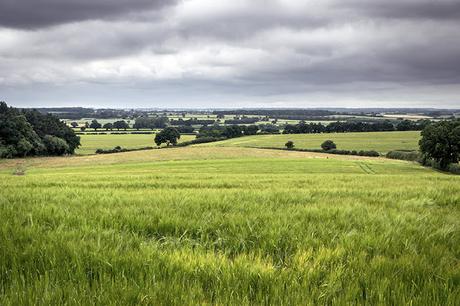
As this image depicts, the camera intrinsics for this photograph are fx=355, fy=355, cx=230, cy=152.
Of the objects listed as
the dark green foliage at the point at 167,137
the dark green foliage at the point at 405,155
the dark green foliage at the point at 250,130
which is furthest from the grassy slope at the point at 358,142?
the dark green foliage at the point at 250,130

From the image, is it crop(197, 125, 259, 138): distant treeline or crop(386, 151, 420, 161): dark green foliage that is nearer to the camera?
crop(386, 151, 420, 161): dark green foliage

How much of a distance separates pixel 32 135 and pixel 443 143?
95.0 meters

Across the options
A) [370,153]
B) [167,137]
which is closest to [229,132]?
[167,137]

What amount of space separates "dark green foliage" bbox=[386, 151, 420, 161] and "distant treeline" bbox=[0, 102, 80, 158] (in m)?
88.5

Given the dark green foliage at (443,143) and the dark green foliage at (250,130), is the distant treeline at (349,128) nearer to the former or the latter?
the dark green foliage at (250,130)

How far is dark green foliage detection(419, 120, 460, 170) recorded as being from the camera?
65312mm

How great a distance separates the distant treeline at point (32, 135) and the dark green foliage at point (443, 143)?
89.6 m

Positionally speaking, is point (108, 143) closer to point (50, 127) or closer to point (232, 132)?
point (50, 127)

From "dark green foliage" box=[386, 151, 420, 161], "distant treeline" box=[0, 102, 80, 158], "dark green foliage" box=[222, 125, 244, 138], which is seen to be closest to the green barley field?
"dark green foliage" box=[386, 151, 420, 161]

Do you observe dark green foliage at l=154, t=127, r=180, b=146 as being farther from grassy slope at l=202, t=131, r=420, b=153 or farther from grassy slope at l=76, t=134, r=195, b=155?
grassy slope at l=202, t=131, r=420, b=153

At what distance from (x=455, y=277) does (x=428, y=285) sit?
0.42 metres

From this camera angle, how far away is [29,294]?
Answer: 2.44 m

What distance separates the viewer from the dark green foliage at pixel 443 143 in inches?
2571

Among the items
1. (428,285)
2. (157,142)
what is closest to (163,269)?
(428,285)
